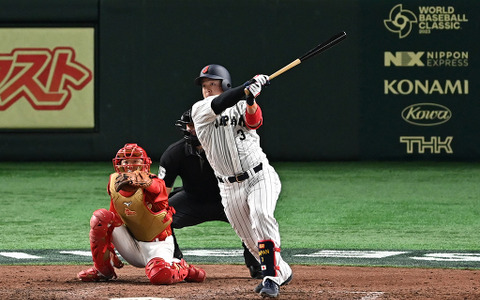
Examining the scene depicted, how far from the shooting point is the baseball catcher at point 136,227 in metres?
6.30

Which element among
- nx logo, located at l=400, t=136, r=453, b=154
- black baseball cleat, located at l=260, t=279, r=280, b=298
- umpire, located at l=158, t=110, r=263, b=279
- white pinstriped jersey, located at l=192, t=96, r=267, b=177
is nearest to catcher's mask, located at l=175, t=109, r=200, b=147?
umpire, located at l=158, t=110, r=263, b=279

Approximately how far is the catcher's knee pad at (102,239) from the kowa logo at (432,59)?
11.7 m

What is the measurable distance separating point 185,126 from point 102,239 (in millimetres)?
1117

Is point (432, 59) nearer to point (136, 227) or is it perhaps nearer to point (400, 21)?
point (400, 21)

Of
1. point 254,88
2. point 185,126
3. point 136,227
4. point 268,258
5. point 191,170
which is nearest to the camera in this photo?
point 254,88

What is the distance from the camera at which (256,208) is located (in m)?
5.96

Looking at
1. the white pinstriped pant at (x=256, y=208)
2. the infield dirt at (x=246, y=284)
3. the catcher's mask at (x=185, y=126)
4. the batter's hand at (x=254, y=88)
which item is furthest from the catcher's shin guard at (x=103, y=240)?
the batter's hand at (x=254, y=88)

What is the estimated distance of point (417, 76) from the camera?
1744 centimetres

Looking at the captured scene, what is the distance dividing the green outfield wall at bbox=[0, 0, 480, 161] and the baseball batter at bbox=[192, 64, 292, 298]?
11.1m

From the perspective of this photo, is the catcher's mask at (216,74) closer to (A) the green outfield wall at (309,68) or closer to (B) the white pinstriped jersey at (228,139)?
(B) the white pinstriped jersey at (228,139)

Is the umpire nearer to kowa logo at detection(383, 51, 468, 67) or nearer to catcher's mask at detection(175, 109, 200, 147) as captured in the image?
catcher's mask at detection(175, 109, 200, 147)

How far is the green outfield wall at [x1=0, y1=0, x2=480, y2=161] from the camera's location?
17406 millimetres

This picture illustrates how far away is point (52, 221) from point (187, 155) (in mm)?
3717

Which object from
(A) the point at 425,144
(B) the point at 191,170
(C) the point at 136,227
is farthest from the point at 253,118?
(A) the point at 425,144
